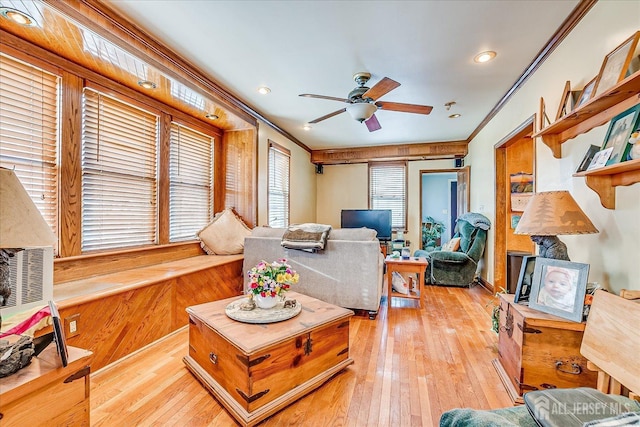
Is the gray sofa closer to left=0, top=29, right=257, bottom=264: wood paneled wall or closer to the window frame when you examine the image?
left=0, top=29, right=257, bottom=264: wood paneled wall

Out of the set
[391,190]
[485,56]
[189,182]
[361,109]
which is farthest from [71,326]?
[391,190]

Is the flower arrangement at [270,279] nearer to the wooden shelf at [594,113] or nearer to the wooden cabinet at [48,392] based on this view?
the wooden cabinet at [48,392]

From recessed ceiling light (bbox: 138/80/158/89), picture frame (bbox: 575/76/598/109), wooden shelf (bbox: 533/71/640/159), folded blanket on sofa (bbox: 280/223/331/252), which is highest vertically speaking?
recessed ceiling light (bbox: 138/80/158/89)

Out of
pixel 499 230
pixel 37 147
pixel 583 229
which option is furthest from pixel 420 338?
pixel 37 147

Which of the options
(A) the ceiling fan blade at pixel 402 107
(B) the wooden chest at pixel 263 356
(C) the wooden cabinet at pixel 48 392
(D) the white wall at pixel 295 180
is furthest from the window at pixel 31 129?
(A) the ceiling fan blade at pixel 402 107

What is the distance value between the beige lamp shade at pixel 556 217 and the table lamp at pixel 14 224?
2.41m

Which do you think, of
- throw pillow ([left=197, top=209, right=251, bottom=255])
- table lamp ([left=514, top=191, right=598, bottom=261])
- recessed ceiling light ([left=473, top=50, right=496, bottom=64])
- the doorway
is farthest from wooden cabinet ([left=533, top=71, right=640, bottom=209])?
the doorway

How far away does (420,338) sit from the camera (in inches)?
105

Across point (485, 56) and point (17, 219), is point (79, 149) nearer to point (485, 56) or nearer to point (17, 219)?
point (17, 219)

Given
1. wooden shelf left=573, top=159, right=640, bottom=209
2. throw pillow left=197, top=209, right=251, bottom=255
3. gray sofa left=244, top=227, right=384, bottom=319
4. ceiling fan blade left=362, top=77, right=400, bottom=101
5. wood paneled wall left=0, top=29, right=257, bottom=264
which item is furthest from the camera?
throw pillow left=197, top=209, right=251, bottom=255

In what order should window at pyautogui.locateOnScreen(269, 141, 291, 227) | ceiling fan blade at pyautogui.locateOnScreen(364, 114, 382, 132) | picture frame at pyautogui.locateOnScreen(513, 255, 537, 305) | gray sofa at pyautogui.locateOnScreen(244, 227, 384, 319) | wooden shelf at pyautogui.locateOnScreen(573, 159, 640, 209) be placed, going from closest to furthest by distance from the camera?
wooden shelf at pyautogui.locateOnScreen(573, 159, 640, 209) → picture frame at pyautogui.locateOnScreen(513, 255, 537, 305) → gray sofa at pyautogui.locateOnScreen(244, 227, 384, 319) → ceiling fan blade at pyautogui.locateOnScreen(364, 114, 382, 132) → window at pyautogui.locateOnScreen(269, 141, 291, 227)

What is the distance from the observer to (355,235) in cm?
311

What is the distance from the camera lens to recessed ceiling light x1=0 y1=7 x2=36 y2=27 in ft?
5.84

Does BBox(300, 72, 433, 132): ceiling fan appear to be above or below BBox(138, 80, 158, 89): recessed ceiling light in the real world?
below
